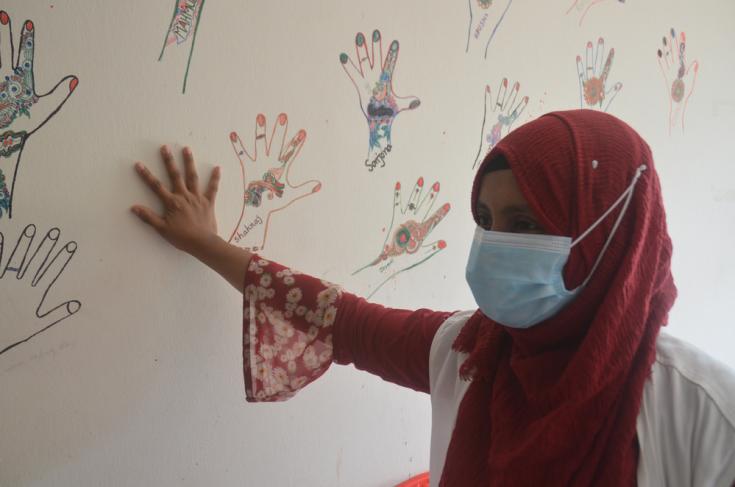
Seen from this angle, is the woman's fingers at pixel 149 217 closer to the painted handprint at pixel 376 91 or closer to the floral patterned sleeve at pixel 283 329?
the floral patterned sleeve at pixel 283 329

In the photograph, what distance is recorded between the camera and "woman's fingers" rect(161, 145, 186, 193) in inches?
29.9

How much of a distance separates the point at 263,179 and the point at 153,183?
19cm

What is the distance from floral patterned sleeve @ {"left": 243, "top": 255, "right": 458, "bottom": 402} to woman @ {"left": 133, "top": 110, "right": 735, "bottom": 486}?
0.30 feet

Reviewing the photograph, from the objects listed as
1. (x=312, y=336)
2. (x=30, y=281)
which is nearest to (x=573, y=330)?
(x=312, y=336)

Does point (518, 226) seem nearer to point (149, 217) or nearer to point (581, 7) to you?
point (149, 217)

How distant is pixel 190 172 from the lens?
78cm

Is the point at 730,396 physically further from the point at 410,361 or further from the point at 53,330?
the point at 53,330

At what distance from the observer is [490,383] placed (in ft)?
2.38

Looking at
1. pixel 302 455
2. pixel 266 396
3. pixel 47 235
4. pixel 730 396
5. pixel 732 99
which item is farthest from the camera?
pixel 732 99

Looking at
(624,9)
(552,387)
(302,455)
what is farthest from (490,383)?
(624,9)

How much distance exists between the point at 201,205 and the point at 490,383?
1.70ft

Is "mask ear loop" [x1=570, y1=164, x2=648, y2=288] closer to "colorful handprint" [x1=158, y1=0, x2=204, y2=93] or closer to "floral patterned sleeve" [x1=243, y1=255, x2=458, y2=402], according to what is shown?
"floral patterned sleeve" [x1=243, y1=255, x2=458, y2=402]

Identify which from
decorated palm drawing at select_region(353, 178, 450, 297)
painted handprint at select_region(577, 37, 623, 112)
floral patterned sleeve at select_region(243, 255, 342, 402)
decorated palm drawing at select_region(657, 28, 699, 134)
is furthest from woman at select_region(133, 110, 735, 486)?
decorated palm drawing at select_region(657, 28, 699, 134)

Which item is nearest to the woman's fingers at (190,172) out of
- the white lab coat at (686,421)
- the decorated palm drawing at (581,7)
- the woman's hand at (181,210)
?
the woman's hand at (181,210)
